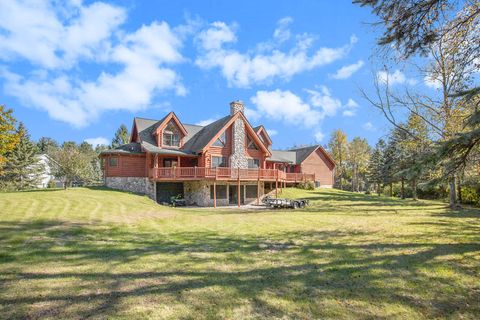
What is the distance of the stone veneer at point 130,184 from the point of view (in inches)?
985

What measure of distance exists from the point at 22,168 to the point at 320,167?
41.6m

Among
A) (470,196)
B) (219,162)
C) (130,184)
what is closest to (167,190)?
(130,184)

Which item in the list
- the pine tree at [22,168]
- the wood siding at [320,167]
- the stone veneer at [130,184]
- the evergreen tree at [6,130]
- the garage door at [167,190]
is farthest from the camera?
the wood siding at [320,167]

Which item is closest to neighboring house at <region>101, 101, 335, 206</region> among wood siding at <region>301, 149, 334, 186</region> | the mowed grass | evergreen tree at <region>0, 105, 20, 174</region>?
evergreen tree at <region>0, 105, 20, 174</region>

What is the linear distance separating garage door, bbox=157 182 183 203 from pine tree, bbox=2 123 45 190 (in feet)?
82.9

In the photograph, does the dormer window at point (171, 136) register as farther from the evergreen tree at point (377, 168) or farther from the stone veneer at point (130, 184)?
the evergreen tree at point (377, 168)

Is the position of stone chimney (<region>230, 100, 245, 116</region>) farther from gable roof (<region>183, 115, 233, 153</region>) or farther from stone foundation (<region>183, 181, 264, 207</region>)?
stone foundation (<region>183, 181, 264, 207</region>)

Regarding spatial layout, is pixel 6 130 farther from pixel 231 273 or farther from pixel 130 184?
pixel 231 273

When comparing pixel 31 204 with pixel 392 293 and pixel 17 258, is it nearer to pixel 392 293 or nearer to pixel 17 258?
pixel 17 258

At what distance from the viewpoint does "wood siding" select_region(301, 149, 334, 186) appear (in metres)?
39.1

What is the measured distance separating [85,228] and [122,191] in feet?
49.4

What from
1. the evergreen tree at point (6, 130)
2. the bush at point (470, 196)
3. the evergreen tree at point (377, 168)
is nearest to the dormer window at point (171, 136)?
the evergreen tree at point (6, 130)

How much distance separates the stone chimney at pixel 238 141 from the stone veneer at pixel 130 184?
7.88 m

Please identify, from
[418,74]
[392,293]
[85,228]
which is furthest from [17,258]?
[418,74]
